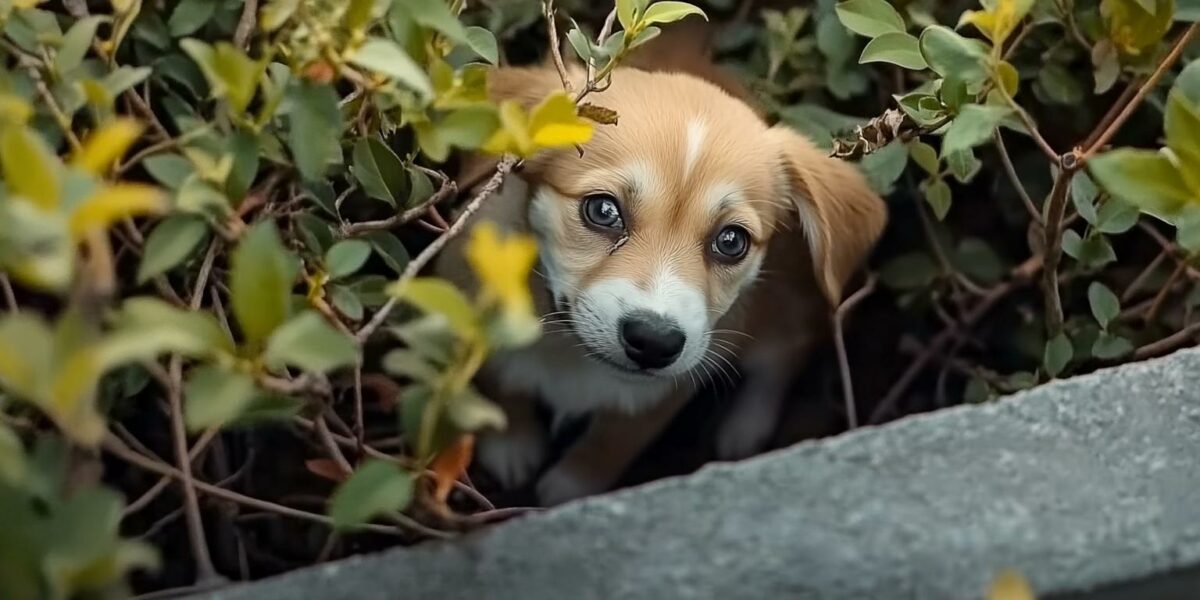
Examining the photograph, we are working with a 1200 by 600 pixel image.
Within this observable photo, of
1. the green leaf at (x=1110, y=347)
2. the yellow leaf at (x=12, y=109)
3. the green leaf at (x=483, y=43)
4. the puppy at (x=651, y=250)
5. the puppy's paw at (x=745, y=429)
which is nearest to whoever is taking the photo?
the yellow leaf at (x=12, y=109)

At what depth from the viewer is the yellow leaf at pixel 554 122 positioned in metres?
0.85

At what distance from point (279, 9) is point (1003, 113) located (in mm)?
578

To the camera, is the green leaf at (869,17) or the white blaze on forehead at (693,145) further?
the white blaze on forehead at (693,145)

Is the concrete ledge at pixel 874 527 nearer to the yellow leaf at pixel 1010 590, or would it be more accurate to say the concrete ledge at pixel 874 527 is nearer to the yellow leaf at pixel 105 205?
the yellow leaf at pixel 1010 590

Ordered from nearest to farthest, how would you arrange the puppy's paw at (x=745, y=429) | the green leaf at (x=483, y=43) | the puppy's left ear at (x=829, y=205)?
the green leaf at (x=483, y=43) → the puppy's left ear at (x=829, y=205) → the puppy's paw at (x=745, y=429)

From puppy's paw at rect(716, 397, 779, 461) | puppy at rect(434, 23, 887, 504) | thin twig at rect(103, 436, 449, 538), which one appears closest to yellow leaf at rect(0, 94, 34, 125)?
thin twig at rect(103, 436, 449, 538)

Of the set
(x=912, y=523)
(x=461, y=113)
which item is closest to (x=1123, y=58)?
(x=912, y=523)

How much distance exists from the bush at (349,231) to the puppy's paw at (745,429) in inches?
9.2

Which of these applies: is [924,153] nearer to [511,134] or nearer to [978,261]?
[978,261]

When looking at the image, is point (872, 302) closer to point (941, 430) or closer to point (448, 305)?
point (941, 430)

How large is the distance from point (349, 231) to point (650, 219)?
1.43 feet

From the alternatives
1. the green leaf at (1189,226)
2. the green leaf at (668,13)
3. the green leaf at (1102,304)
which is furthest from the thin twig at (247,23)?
the green leaf at (1102,304)

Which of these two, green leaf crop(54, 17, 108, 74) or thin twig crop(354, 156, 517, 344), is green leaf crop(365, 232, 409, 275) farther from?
green leaf crop(54, 17, 108, 74)

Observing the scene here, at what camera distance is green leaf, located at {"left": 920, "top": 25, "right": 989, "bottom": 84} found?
96 centimetres
